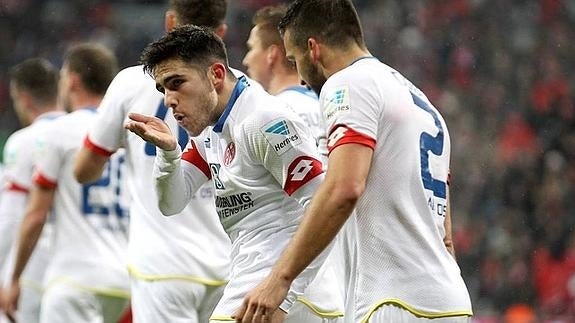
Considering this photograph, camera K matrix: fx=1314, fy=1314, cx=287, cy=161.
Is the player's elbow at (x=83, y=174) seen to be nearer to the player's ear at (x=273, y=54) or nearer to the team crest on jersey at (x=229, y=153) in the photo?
the player's ear at (x=273, y=54)

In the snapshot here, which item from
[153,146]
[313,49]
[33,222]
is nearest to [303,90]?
[153,146]

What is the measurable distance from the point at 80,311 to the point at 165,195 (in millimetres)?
2683

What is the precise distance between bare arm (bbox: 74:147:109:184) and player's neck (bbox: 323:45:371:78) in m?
2.03

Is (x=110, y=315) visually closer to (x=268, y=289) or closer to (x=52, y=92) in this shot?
(x=52, y=92)

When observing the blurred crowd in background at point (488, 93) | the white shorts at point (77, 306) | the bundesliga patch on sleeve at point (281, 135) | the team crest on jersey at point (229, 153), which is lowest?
the blurred crowd in background at point (488, 93)

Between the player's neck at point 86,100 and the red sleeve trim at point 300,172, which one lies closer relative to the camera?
the red sleeve trim at point 300,172

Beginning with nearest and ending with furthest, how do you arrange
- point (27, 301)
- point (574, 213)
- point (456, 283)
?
point (456, 283) → point (27, 301) → point (574, 213)

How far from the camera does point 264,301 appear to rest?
4312 mm

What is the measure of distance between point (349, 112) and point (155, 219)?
7.25 ft

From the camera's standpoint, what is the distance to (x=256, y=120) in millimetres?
4914

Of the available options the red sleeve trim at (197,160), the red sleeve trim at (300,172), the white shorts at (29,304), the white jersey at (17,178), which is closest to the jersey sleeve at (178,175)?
the red sleeve trim at (197,160)

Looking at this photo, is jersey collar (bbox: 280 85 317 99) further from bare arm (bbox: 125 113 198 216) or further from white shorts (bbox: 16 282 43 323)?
white shorts (bbox: 16 282 43 323)

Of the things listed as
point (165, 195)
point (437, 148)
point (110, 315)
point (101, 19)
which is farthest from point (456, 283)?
point (101, 19)

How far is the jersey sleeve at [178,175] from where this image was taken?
17.0 ft
